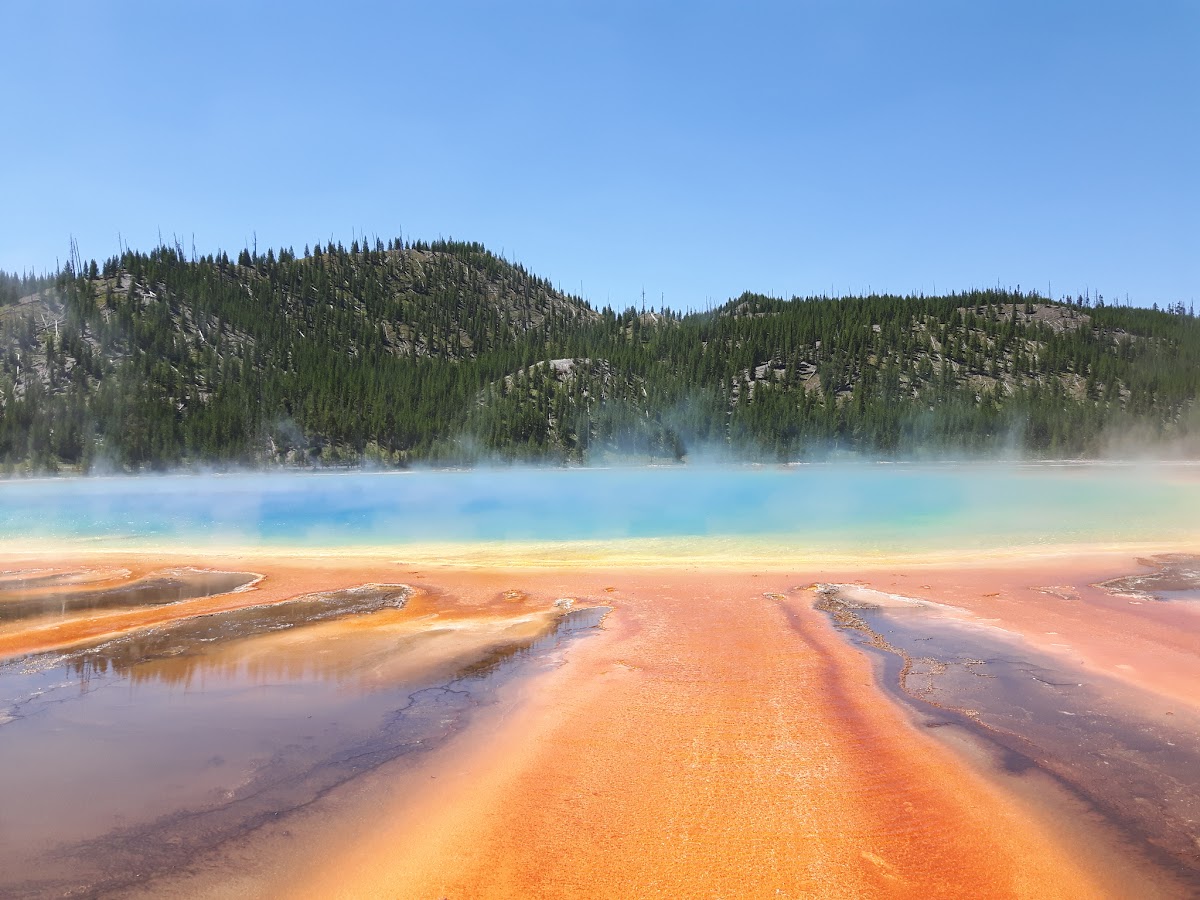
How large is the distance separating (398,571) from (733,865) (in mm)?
11747

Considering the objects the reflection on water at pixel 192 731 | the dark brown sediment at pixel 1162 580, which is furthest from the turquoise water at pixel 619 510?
the reflection on water at pixel 192 731

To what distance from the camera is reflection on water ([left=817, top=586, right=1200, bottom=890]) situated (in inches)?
200

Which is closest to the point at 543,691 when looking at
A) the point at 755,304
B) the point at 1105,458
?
the point at 1105,458

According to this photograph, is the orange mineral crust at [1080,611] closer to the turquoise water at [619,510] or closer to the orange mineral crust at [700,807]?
the orange mineral crust at [700,807]

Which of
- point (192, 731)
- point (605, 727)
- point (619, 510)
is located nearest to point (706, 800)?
point (605, 727)

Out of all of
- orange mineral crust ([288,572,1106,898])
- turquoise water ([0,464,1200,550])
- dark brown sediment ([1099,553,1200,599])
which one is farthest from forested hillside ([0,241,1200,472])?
orange mineral crust ([288,572,1106,898])

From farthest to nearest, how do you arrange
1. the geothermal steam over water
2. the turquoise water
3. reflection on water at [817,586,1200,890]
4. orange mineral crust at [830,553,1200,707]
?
the turquoise water, orange mineral crust at [830,553,1200,707], reflection on water at [817,586,1200,890], the geothermal steam over water

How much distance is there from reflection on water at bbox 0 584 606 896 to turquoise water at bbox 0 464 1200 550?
429 inches

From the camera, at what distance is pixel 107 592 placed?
13242 mm

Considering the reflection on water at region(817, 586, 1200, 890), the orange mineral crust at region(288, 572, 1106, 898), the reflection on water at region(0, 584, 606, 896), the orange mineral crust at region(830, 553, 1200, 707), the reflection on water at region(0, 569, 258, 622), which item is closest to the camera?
the orange mineral crust at region(288, 572, 1106, 898)

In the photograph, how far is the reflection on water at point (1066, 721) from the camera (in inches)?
200

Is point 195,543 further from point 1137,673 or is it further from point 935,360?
point 935,360

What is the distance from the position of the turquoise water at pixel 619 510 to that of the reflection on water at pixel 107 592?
5637 mm

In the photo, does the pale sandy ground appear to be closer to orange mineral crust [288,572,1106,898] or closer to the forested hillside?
orange mineral crust [288,572,1106,898]
